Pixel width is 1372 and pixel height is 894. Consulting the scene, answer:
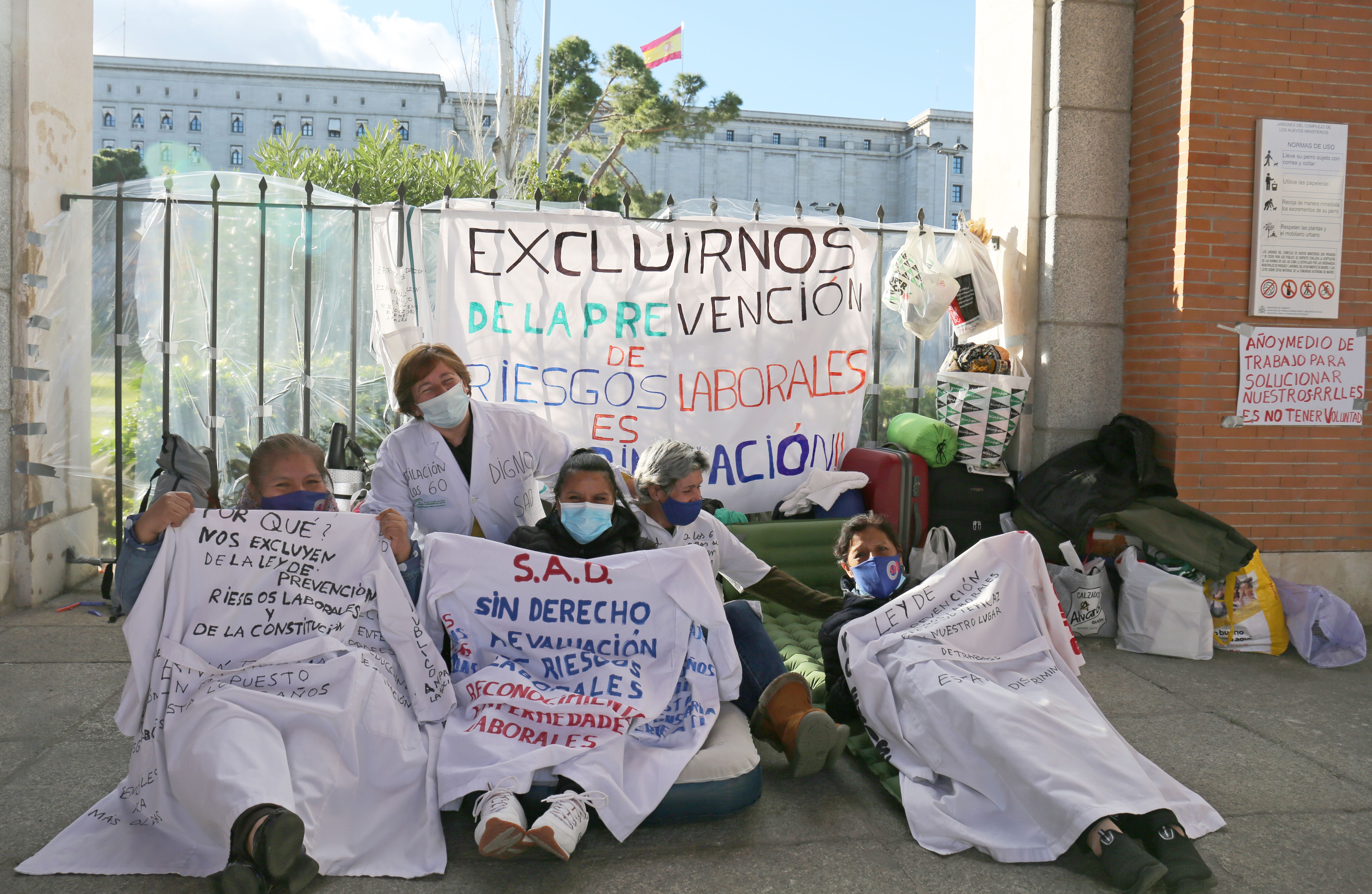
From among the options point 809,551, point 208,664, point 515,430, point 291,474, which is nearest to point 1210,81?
point 809,551

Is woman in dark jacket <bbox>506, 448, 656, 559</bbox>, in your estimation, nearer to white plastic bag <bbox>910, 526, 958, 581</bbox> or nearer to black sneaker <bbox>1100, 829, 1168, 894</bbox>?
black sneaker <bbox>1100, 829, 1168, 894</bbox>

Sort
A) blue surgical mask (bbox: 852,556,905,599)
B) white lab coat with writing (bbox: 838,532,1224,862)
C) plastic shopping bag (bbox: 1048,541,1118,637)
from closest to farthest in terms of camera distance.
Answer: white lab coat with writing (bbox: 838,532,1224,862) → blue surgical mask (bbox: 852,556,905,599) → plastic shopping bag (bbox: 1048,541,1118,637)

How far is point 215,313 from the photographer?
5543 mm

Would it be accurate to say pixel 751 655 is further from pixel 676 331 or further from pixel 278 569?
pixel 676 331

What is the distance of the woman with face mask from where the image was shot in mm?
3025

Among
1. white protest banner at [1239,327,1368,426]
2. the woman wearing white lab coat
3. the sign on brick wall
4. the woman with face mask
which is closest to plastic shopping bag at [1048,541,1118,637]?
white protest banner at [1239,327,1368,426]

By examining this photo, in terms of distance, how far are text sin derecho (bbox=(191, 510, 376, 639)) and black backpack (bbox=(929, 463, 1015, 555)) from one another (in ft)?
11.6

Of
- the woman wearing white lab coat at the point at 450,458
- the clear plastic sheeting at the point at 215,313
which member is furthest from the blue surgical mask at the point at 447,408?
the clear plastic sheeting at the point at 215,313

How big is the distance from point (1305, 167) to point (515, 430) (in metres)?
4.64

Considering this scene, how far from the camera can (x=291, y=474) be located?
3.28 metres

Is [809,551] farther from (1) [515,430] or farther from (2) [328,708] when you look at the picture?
(2) [328,708]

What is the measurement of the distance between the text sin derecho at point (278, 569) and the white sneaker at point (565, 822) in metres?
0.96

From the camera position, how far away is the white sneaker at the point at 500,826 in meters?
2.48

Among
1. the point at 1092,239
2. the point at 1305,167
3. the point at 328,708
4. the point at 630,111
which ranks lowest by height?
the point at 328,708
